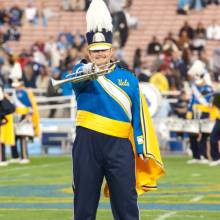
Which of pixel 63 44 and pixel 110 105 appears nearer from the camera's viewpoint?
pixel 110 105

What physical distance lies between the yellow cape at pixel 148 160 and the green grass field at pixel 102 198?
3181 mm

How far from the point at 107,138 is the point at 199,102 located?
14.7 m

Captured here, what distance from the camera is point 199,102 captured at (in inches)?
941

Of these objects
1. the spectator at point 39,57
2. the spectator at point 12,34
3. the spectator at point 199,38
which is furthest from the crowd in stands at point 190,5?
the spectator at point 12,34

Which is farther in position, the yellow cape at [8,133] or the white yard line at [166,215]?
the yellow cape at [8,133]

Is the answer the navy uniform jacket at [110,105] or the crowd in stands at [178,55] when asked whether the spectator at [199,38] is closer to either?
the crowd in stands at [178,55]

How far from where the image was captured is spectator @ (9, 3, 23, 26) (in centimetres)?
3719

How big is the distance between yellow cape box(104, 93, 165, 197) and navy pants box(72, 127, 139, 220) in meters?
0.22

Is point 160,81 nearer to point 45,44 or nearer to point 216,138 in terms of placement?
point 45,44

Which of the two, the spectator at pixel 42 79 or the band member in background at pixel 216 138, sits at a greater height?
the band member in background at pixel 216 138

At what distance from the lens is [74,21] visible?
3769 centimetres

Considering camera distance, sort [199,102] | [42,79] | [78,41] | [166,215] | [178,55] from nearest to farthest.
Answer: [166,215], [199,102], [178,55], [42,79], [78,41]

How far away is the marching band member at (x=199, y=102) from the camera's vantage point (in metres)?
23.8

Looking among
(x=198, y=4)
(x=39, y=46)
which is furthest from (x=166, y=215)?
(x=198, y=4)
